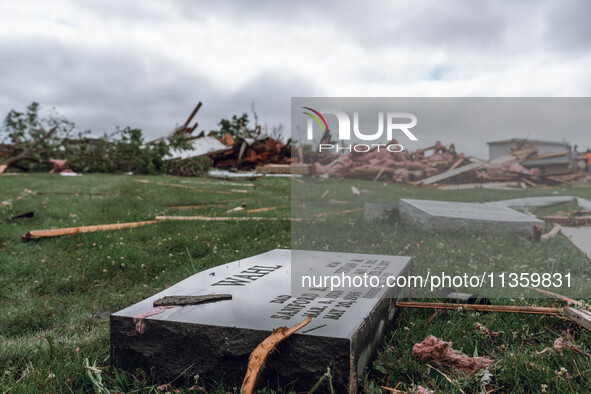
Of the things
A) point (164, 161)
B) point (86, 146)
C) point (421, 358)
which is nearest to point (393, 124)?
point (421, 358)

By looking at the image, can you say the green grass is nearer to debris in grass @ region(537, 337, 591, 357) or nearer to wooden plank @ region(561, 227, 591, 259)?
debris in grass @ region(537, 337, 591, 357)

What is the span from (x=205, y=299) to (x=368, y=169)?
300cm

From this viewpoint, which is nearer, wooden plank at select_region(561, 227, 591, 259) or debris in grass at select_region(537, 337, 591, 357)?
debris in grass at select_region(537, 337, 591, 357)

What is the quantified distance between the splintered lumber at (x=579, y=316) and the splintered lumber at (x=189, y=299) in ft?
5.86

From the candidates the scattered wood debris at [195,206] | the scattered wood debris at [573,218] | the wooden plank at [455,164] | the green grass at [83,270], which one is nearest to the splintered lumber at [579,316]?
the green grass at [83,270]

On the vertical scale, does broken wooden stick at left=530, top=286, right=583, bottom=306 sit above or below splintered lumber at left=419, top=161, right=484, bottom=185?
below

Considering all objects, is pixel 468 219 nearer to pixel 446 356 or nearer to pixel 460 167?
pixel 460 167

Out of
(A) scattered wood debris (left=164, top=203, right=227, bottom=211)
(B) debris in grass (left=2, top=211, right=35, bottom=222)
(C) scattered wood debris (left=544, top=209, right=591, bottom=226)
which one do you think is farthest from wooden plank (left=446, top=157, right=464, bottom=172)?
(B) debris in grass (left=2, top=211, right=35, bottom=222)

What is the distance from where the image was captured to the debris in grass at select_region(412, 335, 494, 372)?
79.6 inches

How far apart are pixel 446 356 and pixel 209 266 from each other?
2.33 metres

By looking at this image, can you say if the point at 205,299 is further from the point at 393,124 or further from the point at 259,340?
the point at 393,124

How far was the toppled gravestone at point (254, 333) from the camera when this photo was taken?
1.81m

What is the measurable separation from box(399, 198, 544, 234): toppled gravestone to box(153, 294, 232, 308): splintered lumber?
307 centimetres

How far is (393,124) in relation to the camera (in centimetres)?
289
